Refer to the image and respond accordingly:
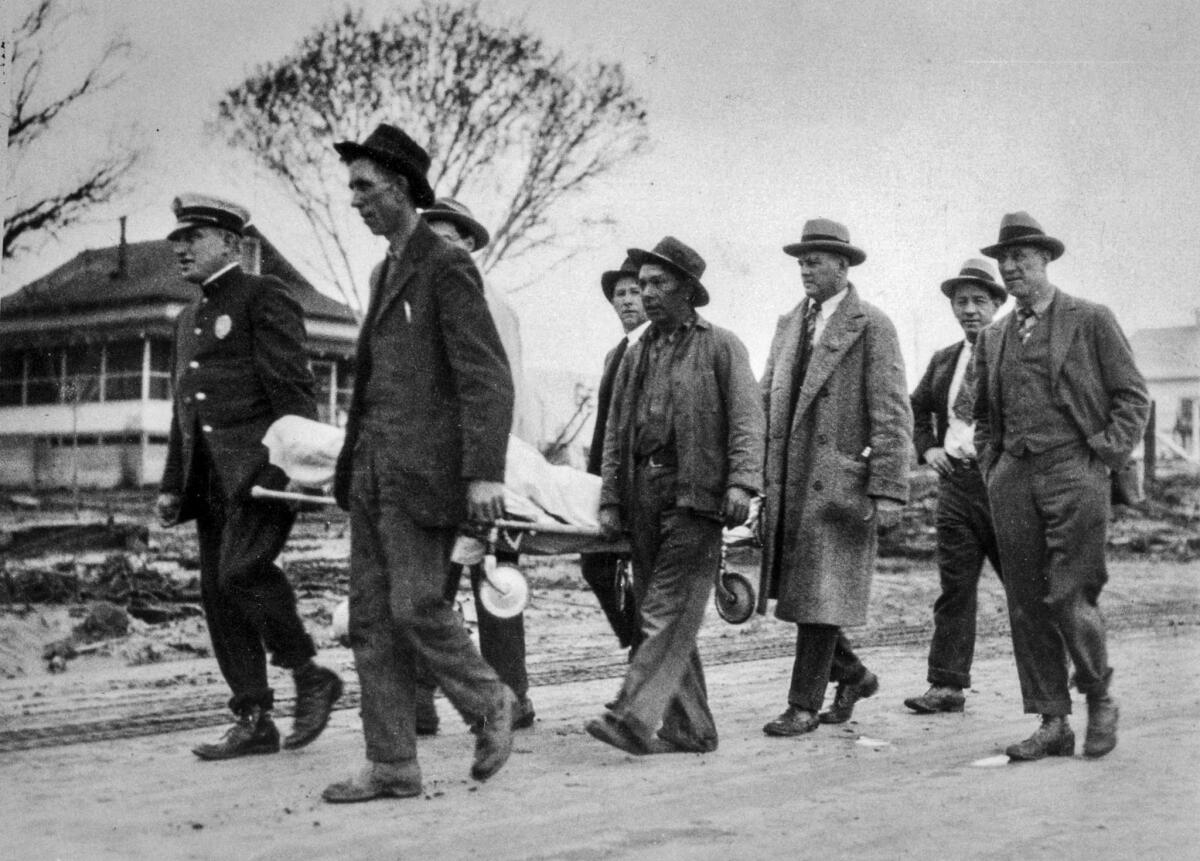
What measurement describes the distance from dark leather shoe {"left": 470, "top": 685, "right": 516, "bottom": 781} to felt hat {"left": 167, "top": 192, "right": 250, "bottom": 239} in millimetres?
2251

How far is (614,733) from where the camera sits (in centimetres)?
560

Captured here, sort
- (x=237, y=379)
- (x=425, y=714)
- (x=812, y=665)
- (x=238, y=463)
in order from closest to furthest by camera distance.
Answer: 1. (x=238, y=463)
2. (x=237, y=379)
3. (x=425, y=714)
4. (x=812, y=665)

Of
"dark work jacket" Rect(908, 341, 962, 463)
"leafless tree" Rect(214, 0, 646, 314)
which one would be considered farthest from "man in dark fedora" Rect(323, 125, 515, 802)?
"dark work jacket" Rect(908, 341, 962, 463)

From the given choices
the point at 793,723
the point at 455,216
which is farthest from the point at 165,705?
the point at 793,723

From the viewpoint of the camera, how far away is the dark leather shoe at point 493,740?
4.97 meters

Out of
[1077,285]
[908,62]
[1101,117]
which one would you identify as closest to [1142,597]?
[1077,285]

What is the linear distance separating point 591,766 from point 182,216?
2.61 meters

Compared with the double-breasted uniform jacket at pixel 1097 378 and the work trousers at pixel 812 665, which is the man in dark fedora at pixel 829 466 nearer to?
the work trousers at pixel 812 665

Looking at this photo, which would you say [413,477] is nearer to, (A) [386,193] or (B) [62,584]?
(A) [386,193]

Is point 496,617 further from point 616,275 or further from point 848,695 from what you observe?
point 616,275

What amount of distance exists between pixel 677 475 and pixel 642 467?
181 millimetres

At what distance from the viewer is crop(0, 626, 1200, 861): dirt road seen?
4.25 metres

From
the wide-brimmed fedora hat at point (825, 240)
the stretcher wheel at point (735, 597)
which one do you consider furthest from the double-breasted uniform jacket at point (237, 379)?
the wide-brimmed fedora hat at point (825, 240)

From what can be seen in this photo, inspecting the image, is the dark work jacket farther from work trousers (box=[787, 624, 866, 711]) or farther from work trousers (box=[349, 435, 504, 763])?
work trousers (box=[349, 435, 504, 763])
